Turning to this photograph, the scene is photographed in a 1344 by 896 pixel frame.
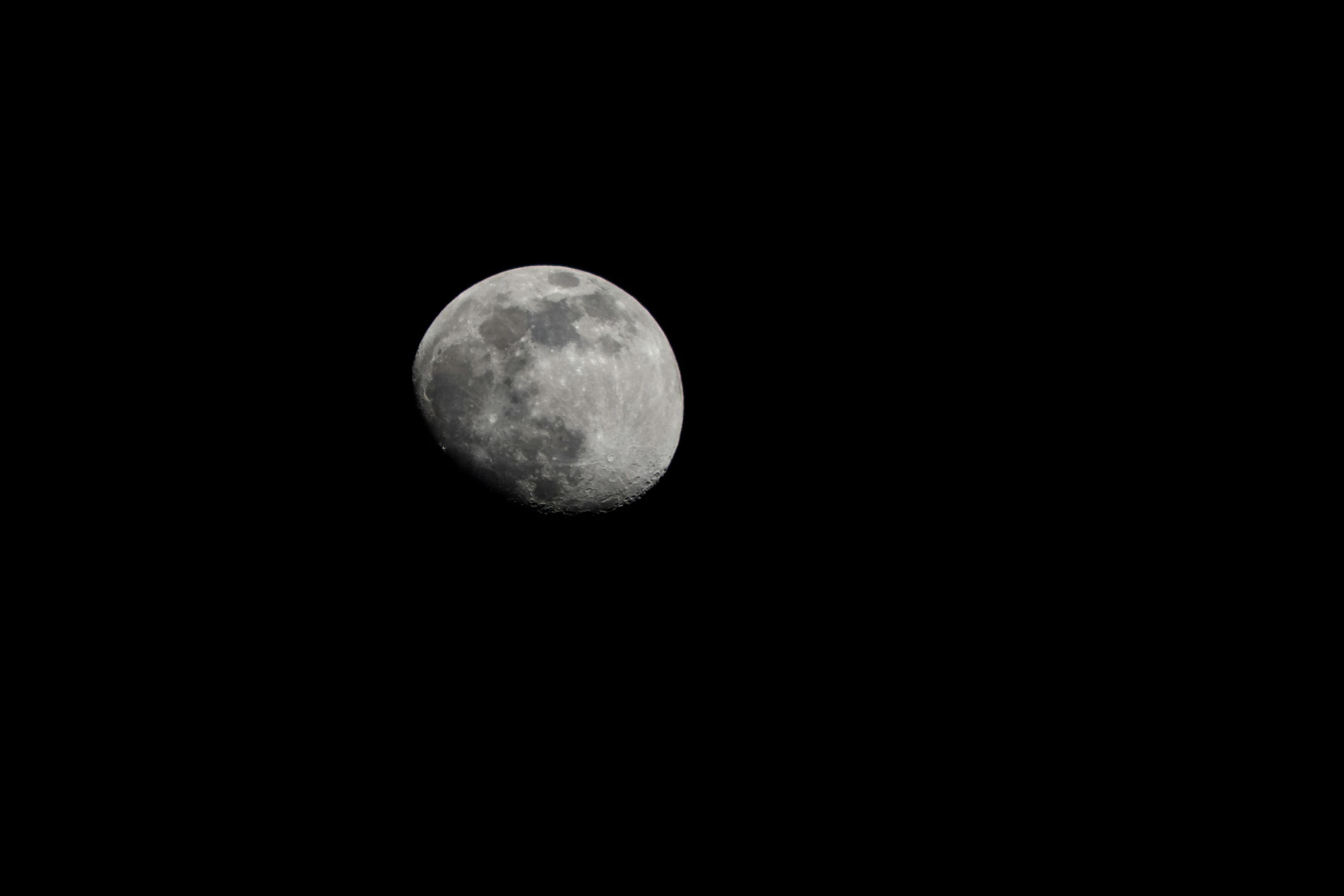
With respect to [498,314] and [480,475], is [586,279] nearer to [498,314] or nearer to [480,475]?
[498,314]

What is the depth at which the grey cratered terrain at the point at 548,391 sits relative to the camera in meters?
3.66

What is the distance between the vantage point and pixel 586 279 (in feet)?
13.2

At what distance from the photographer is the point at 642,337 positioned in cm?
393

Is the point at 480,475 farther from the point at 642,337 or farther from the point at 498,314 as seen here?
the point at 642,337

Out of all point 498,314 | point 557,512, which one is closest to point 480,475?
point 557,512

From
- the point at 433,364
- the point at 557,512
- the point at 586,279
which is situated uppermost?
the point at 586,279

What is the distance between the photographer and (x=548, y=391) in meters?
3.63

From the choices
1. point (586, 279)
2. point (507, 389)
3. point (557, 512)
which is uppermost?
point (586, 279)

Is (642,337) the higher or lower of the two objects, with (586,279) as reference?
lower

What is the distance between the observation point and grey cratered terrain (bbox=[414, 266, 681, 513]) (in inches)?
144

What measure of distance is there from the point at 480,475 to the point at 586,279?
3.72ft

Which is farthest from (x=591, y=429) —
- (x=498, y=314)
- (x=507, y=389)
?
(x=498, y=314)

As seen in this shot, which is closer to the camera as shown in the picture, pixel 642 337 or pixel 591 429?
pixel 591 429

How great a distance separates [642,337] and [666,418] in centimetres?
42
